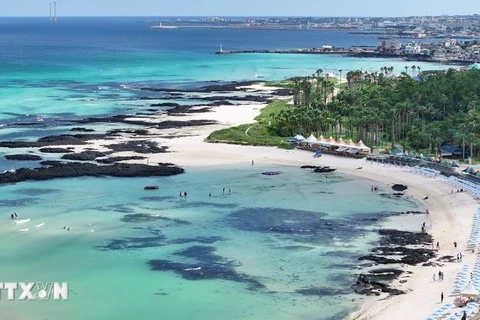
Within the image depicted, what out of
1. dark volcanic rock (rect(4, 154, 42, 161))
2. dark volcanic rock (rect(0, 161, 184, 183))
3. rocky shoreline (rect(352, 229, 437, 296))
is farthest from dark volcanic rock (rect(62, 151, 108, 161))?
rocky shoreline (rect(352, 229, 437, 296))

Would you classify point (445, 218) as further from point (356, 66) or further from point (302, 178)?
point (356, 66)

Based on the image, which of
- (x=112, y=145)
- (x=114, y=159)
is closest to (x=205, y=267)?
(x=114, y=159)

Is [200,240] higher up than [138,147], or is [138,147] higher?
[138,147]

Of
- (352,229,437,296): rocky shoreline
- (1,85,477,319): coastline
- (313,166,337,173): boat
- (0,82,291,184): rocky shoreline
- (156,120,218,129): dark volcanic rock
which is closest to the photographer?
(1,85,477,319): coastline

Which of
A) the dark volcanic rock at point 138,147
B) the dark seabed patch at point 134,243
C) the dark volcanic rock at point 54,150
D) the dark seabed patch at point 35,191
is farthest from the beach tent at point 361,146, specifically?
the dark seabed patch at point 134,243

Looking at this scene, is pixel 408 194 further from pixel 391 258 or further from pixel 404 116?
pixel 404 116

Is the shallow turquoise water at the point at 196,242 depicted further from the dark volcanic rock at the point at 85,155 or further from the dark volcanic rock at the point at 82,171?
the dark volcanic rock at the point at 85,155

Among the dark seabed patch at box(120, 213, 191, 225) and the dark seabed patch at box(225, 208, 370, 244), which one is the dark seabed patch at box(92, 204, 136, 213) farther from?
the dark seabed patch at box(225, 208, 370, 244)
